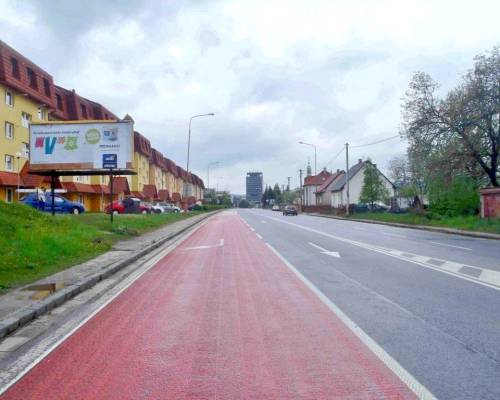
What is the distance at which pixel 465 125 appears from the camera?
32281mm

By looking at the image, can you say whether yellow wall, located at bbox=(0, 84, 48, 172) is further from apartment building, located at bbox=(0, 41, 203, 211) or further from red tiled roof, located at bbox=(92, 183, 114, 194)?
red tiled roof, located at bbox=(92, 183, 114, 194)

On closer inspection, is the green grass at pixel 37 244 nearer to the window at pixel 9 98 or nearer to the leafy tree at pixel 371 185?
the window at pixel 9 98

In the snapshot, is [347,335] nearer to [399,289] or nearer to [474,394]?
[474,394]

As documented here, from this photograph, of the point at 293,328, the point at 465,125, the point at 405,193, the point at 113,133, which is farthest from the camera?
the point at 405,193

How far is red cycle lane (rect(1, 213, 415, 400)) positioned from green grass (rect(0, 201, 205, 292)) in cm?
329

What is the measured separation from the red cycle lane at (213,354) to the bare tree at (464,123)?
26502 millimetres

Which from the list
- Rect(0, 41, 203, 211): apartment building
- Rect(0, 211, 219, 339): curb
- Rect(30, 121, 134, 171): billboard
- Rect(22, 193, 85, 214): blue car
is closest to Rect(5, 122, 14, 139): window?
Rect(0, 41, 203, 211): apartment building

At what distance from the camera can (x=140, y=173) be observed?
77438 millimetres

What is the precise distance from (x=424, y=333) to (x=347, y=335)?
0.94 m

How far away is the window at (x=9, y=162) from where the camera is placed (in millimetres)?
39125

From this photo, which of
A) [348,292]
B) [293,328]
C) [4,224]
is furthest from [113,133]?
[293,328]

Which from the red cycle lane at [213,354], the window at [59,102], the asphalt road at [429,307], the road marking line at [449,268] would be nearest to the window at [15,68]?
the window at [59,102]

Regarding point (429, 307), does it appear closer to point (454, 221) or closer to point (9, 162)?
point (454, 221)

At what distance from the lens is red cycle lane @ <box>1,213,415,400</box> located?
181 inches
